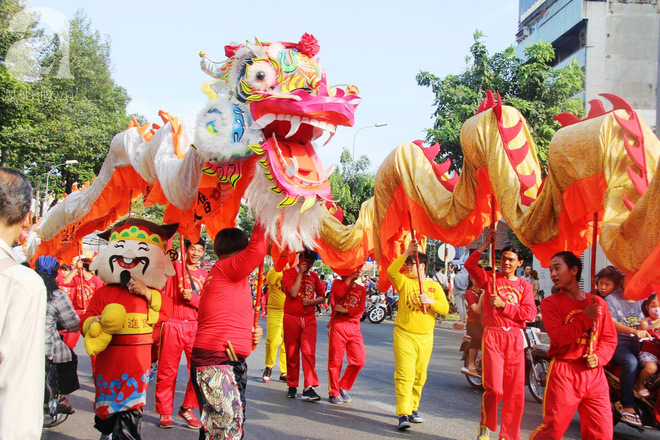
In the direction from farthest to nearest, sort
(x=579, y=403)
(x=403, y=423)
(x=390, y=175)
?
1. (x=403, y=423)
2. (x=390, y=175)
3. (x=579, y=403)

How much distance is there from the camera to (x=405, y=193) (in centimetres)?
461

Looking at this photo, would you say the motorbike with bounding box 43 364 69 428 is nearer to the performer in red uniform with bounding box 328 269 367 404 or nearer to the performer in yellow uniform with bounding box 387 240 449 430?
the performer in red uniform with bounding box 328 269 367 404

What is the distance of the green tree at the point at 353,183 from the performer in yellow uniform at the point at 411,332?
50.2ft

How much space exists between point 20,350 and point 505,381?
407cm

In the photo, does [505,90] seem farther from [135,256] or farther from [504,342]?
[135,256]

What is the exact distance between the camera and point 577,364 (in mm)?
3916

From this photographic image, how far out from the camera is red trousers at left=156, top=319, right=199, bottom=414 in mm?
5500

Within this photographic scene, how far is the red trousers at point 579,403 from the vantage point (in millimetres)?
3814

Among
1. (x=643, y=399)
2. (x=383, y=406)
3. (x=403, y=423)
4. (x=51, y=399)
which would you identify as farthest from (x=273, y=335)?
(x=643, y=399)

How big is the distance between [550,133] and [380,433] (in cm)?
1153

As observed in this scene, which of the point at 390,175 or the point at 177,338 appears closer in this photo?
the point at 390,175

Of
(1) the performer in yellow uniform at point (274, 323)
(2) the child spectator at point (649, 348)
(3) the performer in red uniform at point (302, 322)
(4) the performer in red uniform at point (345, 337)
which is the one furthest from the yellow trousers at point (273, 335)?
(2) the child spectator at point (649, 348)

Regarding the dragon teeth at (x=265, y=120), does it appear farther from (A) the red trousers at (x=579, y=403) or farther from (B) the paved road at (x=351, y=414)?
(B) the paved road at (x=351, y=414)

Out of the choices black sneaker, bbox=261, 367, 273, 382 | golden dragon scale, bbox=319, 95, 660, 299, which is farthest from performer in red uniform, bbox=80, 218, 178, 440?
black sneaker, bbox=261, 367, 273, 382
